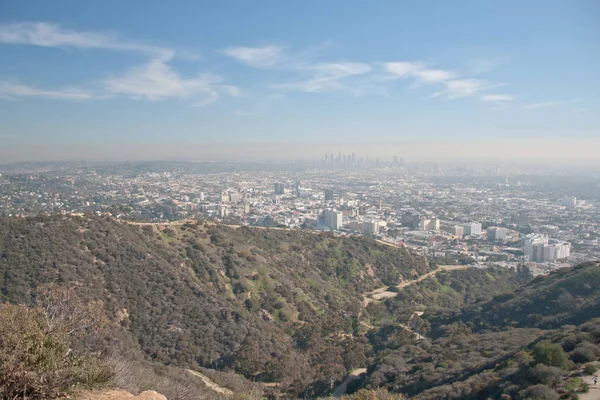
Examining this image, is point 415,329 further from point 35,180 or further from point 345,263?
point 35,180

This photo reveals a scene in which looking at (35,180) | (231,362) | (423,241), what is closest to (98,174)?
(35,180)

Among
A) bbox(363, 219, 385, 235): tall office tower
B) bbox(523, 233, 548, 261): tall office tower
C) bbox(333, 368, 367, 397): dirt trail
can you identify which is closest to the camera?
bbox(333, 368, 367, 397): dirt trail

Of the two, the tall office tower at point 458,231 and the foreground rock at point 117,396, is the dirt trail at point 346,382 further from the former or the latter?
the tall office tower at point 458,231

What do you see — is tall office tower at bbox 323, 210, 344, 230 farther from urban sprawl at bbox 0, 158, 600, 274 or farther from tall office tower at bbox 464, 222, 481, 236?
tall office tower at bbox 464, 222, 481, 236

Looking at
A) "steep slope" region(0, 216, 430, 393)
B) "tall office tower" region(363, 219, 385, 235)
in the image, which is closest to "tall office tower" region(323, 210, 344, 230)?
"tall office tower" region(363, 219, 385, 235)

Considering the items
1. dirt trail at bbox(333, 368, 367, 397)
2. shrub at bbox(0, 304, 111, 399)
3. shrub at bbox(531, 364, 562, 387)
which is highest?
shrub at bbox(0, 304, 111, 399)

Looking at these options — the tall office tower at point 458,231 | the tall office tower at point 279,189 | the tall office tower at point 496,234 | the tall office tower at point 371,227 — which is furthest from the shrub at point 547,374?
the tall office tower at point 279,189
